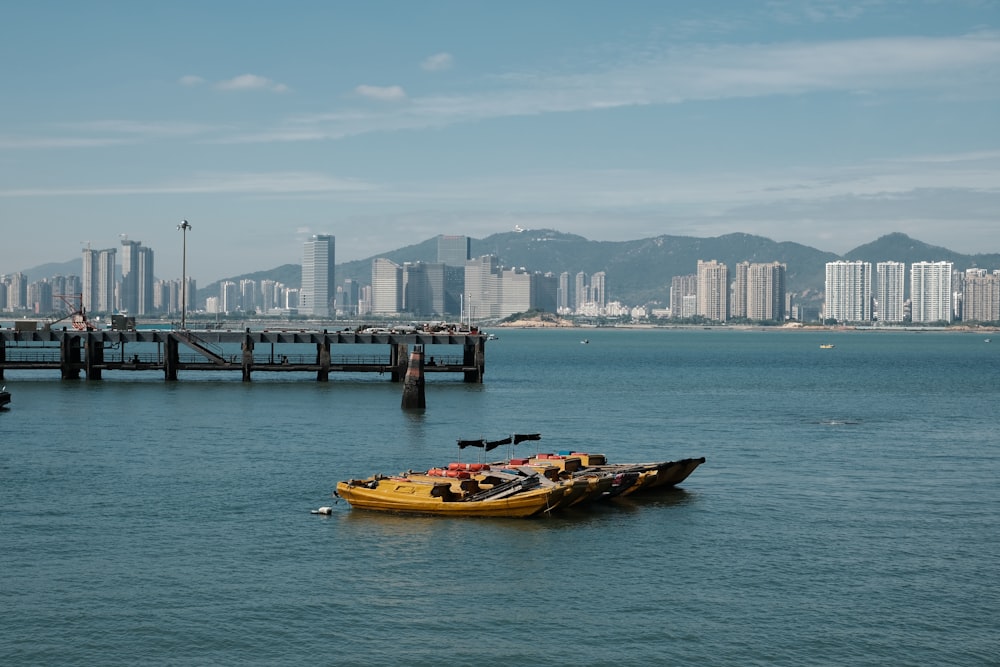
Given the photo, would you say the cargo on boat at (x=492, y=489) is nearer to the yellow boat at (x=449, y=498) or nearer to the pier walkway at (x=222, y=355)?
the yellow boat at (x=449, y=498)

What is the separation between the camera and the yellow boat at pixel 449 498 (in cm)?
4550

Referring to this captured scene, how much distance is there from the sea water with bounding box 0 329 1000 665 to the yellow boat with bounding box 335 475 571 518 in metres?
0.62

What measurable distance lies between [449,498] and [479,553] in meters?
A: 5.69

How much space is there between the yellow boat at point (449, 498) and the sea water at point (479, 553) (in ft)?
2.02

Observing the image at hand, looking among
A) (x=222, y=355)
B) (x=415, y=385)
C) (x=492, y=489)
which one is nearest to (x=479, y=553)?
(x=492, y=489)

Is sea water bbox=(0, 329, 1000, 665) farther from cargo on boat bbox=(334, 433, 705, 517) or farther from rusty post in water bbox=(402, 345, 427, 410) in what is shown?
rusty post in water bbox=(402, 345, 427, 410)

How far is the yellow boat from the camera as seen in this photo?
149 ft

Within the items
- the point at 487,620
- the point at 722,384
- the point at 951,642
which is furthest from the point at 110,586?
the point at 722,384

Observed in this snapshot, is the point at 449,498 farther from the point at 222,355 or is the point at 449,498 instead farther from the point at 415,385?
the point at 222,355

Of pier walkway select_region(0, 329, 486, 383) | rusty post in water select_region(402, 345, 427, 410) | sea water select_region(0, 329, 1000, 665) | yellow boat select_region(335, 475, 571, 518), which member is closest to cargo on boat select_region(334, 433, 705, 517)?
yellow boat select_region(335, 475, 571, 518)

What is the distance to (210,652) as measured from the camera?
29.9 metres

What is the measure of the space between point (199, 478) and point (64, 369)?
63420mm

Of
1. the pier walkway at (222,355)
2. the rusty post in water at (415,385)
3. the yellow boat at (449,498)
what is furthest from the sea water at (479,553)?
the pier walkway at (222,355)

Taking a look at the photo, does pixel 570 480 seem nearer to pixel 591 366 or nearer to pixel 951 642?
pixel 951 642
